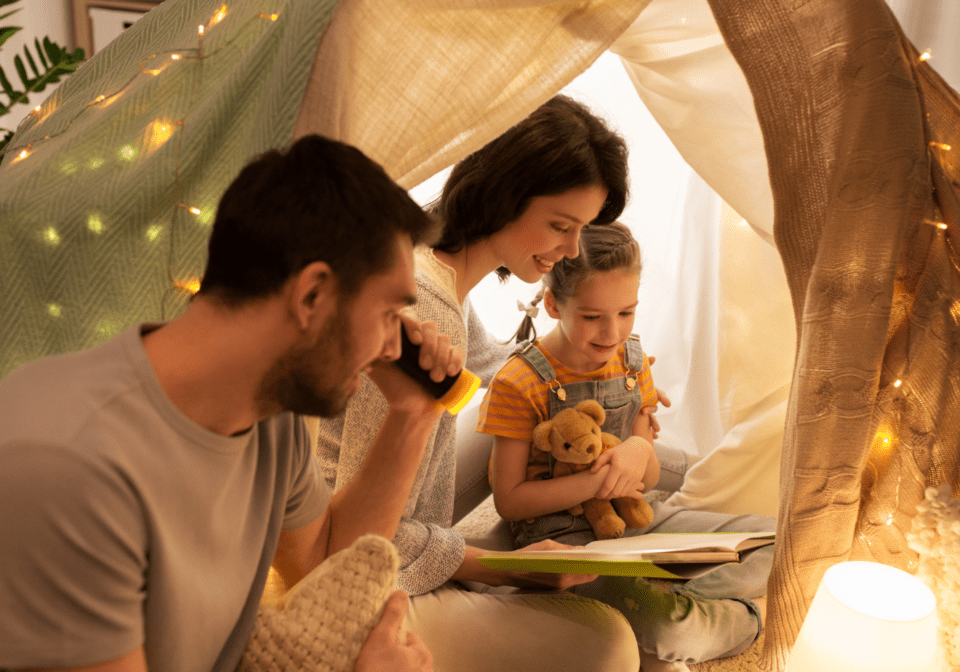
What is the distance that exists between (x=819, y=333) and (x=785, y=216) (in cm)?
16

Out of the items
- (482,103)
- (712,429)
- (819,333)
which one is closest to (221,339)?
(482,103)

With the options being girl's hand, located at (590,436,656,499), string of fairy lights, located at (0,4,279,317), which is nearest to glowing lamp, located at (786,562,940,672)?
girl's hand, located at (590,436,656,499)

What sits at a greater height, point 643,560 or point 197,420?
point 197,420

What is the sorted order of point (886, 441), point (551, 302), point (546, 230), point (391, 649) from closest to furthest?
point (391, 649) < point (886, 441) < point (546, 230) < point (551, 302)

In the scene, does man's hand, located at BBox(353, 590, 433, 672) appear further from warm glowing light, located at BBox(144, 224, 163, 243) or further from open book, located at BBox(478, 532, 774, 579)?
warm glowing light, located at BBox(144, 224, 163, 243)

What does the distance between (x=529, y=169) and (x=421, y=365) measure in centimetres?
45

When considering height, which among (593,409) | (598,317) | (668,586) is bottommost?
(668,586)

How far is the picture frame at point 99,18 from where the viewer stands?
247 cm

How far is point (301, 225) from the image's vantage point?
632 mm

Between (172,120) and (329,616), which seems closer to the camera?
(329,616)

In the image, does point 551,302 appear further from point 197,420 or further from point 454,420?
point 197,420

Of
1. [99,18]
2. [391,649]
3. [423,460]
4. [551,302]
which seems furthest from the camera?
[99,18]

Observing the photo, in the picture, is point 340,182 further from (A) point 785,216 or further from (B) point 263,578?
(A) point 785,216

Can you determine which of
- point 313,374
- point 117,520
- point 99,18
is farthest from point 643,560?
point 99,18
